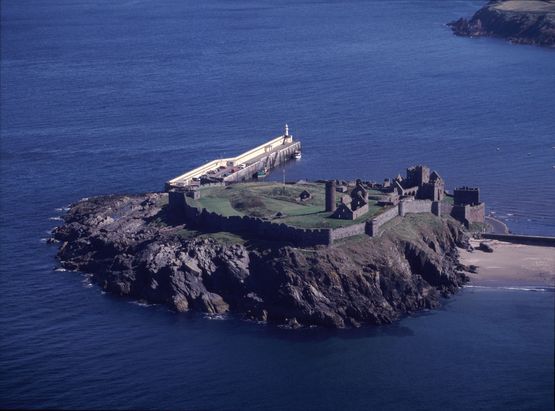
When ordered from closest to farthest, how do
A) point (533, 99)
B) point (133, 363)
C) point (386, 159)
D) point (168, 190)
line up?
point (133, 363) < point (168, 190) < point (386, 159) < point (533, 99)

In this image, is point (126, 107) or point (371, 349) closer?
point (371, 349)

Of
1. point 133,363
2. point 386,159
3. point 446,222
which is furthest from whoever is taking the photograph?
point 386,159

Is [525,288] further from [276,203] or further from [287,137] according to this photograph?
[287,137]

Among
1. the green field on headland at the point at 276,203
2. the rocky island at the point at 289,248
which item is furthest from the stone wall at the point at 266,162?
the rocky island at the point at 289,248

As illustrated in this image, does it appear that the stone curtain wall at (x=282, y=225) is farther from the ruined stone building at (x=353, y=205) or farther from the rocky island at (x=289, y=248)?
the ruined stone building at (x=353, y=205)

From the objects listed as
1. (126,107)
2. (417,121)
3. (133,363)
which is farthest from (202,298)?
(126,107)

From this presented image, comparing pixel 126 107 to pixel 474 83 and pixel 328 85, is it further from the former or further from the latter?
pixel 474 83

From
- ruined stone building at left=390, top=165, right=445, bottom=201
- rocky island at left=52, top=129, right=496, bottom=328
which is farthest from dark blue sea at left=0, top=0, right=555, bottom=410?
ruined stone building at left=390, top=165, right=445, bottom=201
